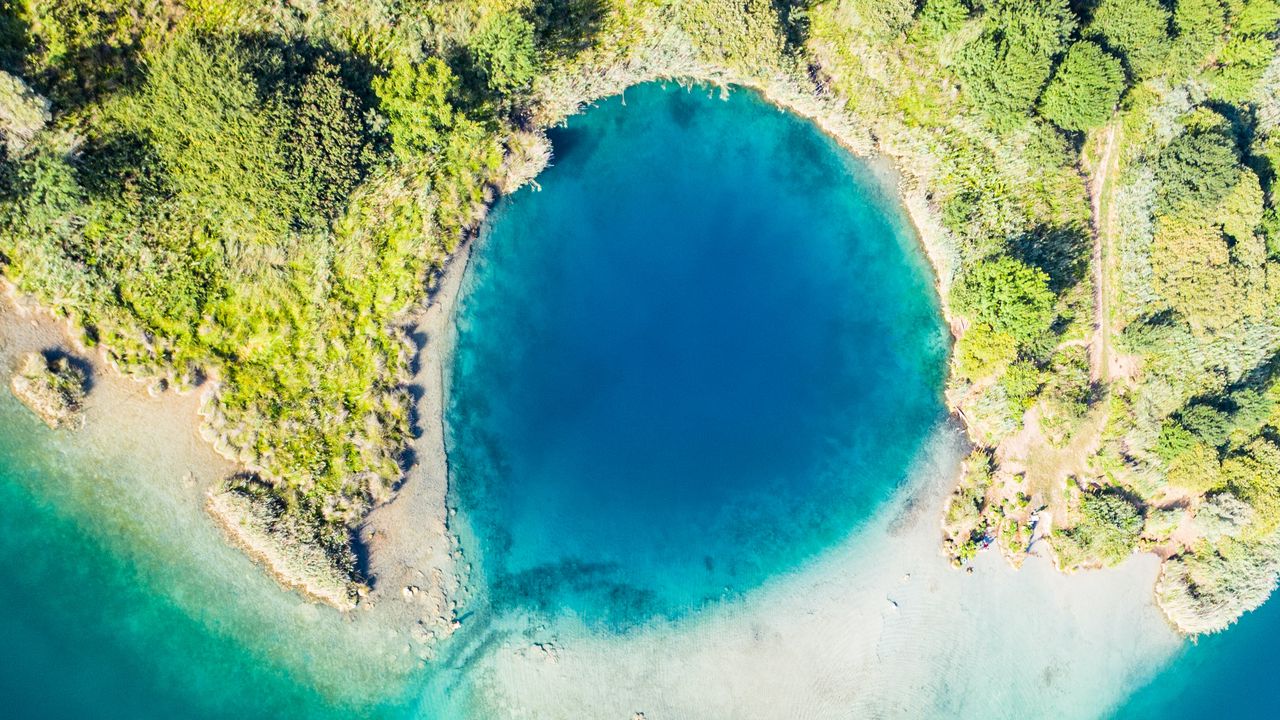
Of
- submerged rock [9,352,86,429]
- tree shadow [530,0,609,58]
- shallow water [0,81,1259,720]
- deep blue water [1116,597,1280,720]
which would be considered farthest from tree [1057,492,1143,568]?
submerged rock [9,352,86,429]

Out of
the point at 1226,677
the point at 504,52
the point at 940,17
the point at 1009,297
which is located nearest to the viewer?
the point at 504,52

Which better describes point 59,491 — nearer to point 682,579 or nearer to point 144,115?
point 144,115

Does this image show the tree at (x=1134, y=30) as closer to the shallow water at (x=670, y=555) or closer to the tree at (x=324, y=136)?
the shallow water at (x=670, y=555)

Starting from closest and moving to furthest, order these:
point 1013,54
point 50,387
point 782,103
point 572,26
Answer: point 50,387
point 1013,54
point 572,26
point 782,103

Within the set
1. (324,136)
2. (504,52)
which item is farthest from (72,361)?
(504,52)

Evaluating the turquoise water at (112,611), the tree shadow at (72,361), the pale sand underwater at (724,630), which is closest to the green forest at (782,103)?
the tree shadow at (72,361)

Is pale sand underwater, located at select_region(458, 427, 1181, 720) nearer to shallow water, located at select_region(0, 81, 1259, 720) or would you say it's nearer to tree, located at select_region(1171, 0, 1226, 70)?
shallow water, located at select_region(0, 81, 1259, 720)

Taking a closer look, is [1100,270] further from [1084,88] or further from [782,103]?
[782,103]
